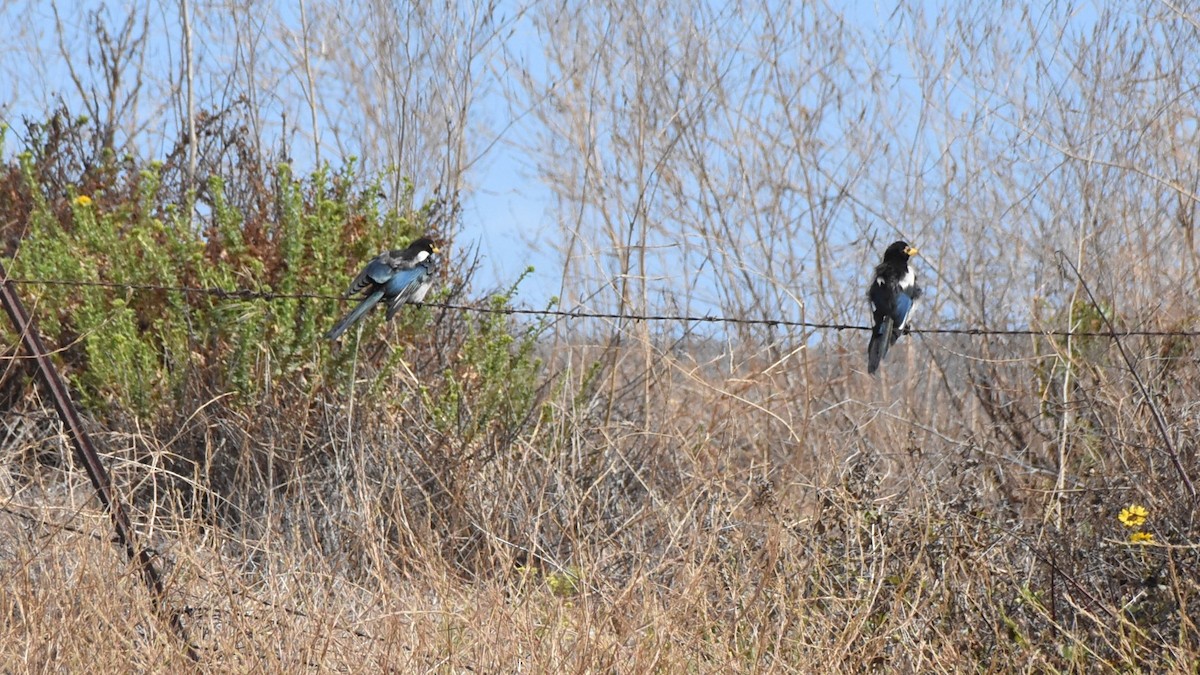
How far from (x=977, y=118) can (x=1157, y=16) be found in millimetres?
1073

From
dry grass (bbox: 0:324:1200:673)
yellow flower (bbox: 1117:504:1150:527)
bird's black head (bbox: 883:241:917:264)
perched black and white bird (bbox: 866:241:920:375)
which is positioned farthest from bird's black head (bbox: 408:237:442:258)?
yellow flower (bbox: 1117:504:1150:527)

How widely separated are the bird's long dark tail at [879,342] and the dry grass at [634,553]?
391 mm

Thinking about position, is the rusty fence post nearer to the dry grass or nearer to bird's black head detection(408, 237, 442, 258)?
the dry grass

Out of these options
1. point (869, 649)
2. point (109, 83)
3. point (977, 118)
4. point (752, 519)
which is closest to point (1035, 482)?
point (752, 519)

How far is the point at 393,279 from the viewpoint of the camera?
5.27 m

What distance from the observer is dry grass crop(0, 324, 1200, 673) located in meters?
3.91

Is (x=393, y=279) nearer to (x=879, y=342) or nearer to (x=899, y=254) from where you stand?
(x=879, y=342)

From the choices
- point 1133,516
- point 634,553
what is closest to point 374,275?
point 634,553

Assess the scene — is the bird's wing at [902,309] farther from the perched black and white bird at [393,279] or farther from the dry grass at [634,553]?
the perched black and white bird at [393,279]

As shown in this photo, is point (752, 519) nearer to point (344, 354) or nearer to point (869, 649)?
point (869, 649)

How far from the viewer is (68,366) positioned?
6785 mm

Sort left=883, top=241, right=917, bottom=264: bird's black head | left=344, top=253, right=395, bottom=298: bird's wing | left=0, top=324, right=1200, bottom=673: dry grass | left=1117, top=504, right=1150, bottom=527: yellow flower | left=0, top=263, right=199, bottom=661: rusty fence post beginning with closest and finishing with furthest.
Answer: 1. left=0, top=263, right=199, bottom=661: rusty fence post
2. left=0, top=324, right=1200, bottom=673: dry grass
3. left=1117, top=504, right=1150, bottom=527: yellow flower
4. left=344, top=253, right=395, bottom=298: bird's wing
5. left=883, top=241, right=917, bottom=264: bird's black head

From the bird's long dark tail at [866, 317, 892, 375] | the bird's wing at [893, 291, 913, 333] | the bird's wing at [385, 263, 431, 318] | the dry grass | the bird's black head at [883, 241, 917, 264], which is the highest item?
the bird's black head at [883, 241, 917, 264]

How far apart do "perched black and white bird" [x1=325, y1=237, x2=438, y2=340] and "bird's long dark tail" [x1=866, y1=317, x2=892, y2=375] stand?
1.65 meters
